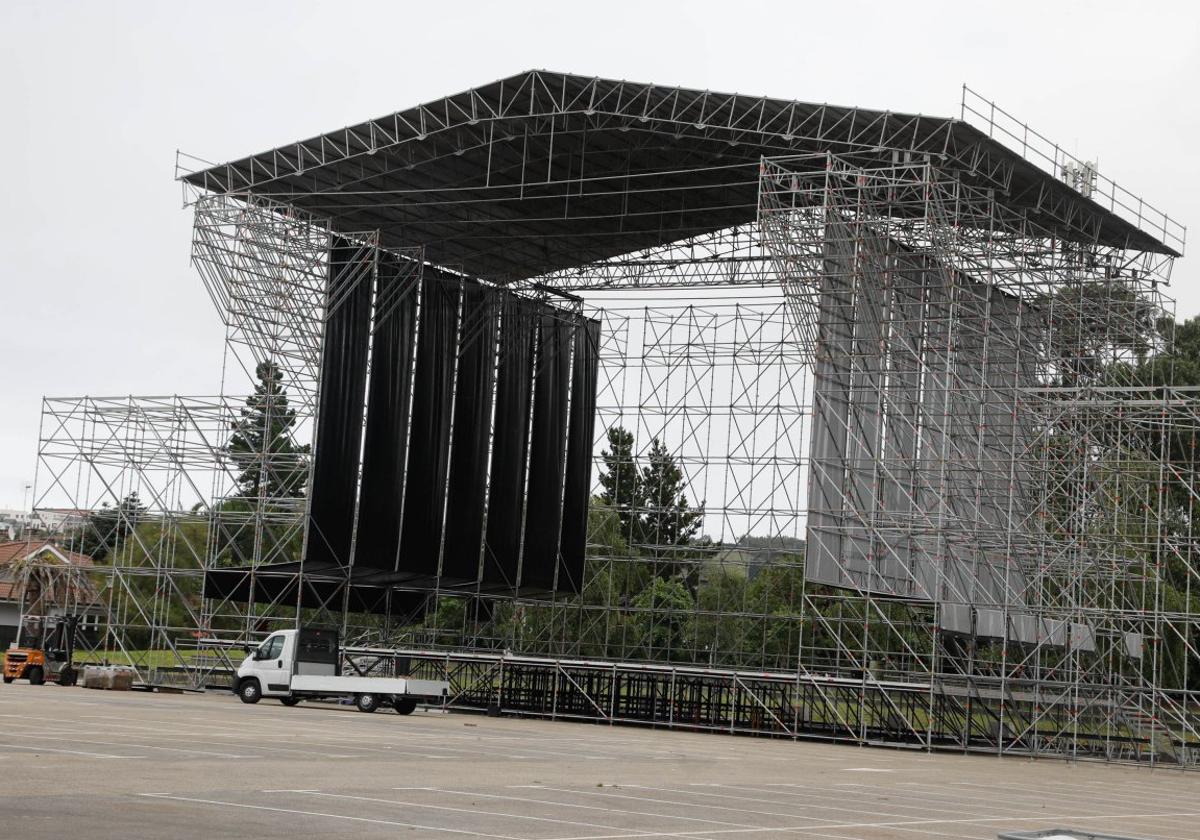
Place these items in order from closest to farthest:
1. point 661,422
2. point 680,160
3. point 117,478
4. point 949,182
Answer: point 949,182 < point 680,160 < point 117,478 < point 661,422

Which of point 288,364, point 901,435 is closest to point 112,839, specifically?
point 901,435

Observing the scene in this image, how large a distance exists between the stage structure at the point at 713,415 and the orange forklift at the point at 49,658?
4.83 feet

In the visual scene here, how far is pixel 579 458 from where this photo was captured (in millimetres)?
46375

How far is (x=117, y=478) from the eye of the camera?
A: 1634 inches

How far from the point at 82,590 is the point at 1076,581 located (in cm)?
2528

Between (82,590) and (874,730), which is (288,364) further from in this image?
(874,730)

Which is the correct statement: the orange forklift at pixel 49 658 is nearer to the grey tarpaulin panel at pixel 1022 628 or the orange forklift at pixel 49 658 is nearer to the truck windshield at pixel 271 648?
the truck windshield at pixel 271 648

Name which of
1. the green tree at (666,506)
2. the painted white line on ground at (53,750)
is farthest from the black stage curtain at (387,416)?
the painted white line on ground at (53,750)

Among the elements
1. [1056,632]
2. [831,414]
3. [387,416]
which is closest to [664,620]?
[387,416]

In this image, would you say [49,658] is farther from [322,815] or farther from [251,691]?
[322,815]

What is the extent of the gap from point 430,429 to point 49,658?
10549mm

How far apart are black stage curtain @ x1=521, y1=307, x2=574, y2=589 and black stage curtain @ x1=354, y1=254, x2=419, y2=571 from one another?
5.27m

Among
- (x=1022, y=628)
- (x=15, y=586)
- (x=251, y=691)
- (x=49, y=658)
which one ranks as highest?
(x=1022, y=628)

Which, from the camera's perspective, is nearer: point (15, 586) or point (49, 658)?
point (49, 658)
